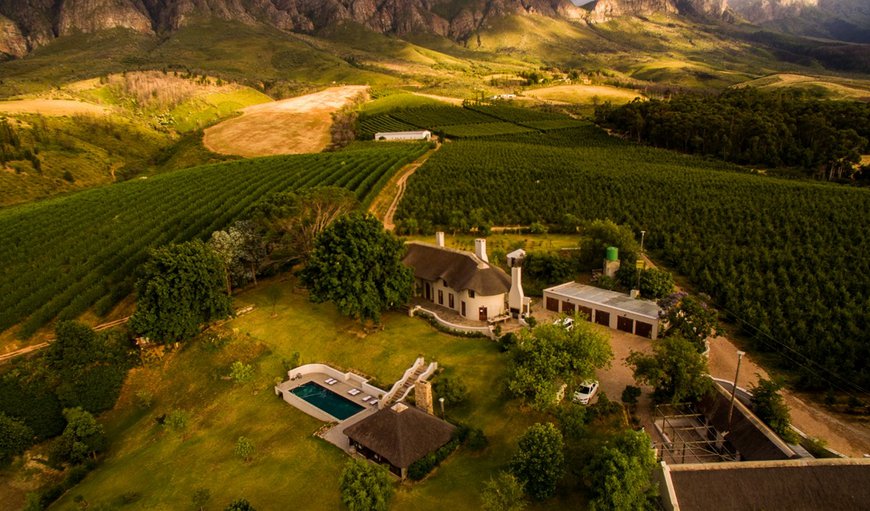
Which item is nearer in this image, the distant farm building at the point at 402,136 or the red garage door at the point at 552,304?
the red garage door at the point at 552,304

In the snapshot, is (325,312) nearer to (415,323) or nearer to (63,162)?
(415,323)

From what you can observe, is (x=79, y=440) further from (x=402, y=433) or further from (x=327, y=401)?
(x=402, y=433)

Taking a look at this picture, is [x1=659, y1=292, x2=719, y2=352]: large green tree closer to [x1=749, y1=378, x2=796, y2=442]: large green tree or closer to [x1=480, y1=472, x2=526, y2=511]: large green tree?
[x1=749, y1=378, x2=796, y2=442]: large green tree

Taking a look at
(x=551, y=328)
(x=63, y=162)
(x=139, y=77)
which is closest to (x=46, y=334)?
(x=551, y=328)

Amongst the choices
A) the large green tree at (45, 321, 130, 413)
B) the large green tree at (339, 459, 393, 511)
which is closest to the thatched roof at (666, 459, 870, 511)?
the large green tree at (339, 459, 393, 511)

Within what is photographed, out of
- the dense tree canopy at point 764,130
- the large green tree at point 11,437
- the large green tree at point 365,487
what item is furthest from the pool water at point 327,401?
the dense tree canopy at point 764,130

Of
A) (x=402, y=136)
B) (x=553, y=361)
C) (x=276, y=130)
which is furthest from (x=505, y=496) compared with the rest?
(x=276, y=130)

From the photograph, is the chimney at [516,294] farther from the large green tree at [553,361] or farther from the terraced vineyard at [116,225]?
the terraced vineyard at [116,225]
